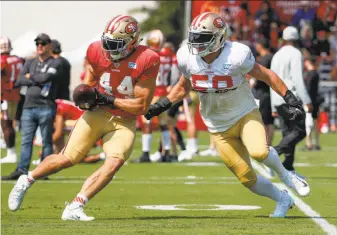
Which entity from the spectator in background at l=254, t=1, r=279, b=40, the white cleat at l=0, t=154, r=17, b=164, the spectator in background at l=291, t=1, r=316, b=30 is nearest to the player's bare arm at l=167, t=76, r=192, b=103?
the white cleat at l=0, t=154, r=17, b=164

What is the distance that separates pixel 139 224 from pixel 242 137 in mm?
1248

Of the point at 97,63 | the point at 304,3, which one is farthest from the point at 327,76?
the point at 97,63

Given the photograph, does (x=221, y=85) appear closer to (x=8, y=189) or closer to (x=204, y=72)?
(x=204, y=72)

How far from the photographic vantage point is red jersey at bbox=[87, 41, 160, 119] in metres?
10.4

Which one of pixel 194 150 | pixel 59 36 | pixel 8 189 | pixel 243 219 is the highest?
pixel 243 219

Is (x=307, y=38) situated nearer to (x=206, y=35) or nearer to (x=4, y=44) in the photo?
(x=4, y=44)

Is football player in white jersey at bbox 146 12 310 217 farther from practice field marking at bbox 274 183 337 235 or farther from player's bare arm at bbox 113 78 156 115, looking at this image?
practice field marking at bbox 274 183 337 235

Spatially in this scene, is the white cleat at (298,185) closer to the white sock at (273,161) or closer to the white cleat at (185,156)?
the white sock at (273,161)

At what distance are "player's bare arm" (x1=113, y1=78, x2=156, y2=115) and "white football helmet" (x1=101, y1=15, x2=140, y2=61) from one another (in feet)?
1.04

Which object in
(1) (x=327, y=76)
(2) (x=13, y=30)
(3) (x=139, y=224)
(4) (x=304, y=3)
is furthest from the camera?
(2) (x=13, y=30)

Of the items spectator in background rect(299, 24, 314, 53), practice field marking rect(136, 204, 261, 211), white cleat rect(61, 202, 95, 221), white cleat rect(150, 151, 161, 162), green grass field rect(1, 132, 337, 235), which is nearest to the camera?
green grass field rect(1, 132, 337, 235)

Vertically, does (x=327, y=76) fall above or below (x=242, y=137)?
below

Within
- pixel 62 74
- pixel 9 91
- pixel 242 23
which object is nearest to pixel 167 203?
pixel 62 74

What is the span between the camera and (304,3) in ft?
89.6
